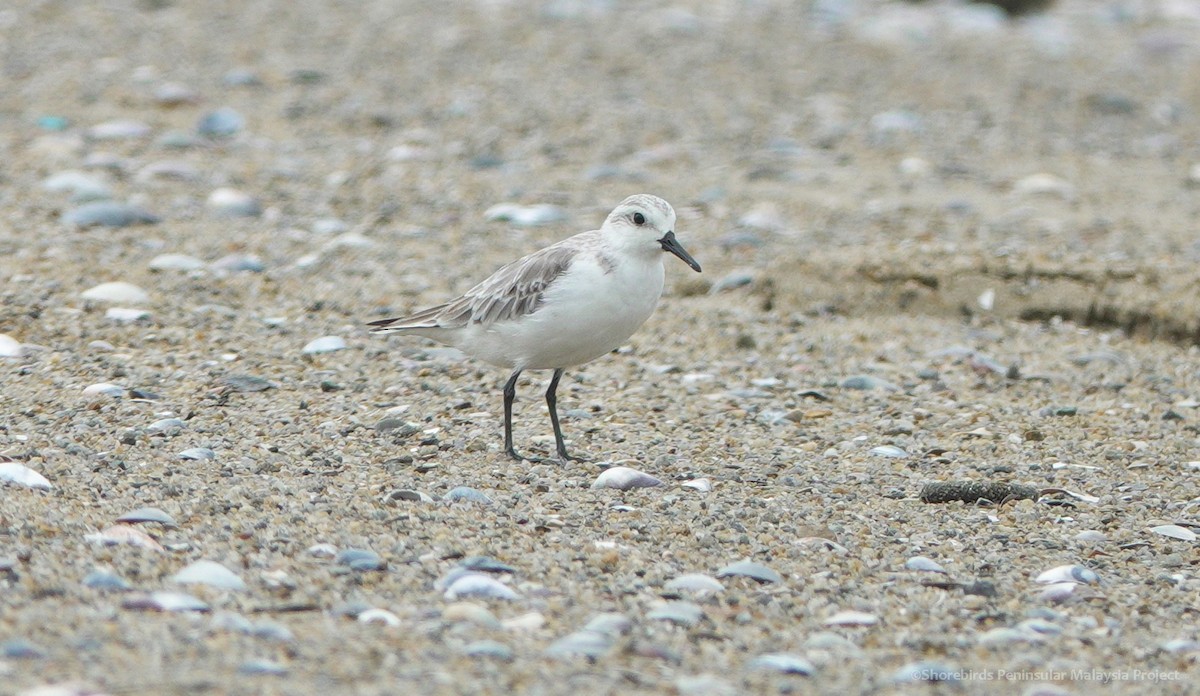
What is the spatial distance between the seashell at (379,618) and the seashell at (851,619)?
1081 millimetres

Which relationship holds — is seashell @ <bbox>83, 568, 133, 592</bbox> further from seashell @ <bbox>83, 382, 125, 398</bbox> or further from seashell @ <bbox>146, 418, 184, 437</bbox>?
seashell @ <bbox>83, 382, 125, 398</bbox>

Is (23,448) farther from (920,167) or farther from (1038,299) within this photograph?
(920,167)

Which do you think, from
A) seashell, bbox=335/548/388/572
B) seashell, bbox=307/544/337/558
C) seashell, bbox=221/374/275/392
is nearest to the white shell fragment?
seashell, bbox=221/374/275/392

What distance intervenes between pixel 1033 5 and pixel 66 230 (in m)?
10.7

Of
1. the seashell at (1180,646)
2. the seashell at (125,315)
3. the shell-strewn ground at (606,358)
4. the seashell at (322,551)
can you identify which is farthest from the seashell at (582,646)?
the seashell at (125,315)

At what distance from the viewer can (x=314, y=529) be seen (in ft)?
13.9

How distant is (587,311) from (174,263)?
278cm

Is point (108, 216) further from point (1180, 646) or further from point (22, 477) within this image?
point (1180, 646)

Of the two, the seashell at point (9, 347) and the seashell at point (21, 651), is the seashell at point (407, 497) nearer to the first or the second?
the seashell at point (21, 651)

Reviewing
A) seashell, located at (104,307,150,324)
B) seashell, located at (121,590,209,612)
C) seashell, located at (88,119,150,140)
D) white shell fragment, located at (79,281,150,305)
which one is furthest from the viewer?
seashell, located at (88,119,150,140)

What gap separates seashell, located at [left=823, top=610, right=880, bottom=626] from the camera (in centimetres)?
385

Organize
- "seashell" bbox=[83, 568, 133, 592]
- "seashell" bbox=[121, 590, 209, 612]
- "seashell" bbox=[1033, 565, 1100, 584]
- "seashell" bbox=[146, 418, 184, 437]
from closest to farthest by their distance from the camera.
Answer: "seashell" bbox=[121, 590, 209, 612] < "seashell" bbox=[83, 568, 133, 592] < "seashell" bbox=[1033, 565, 1100, 584] < "seashell" bbox=[146, 418, 184, 437]

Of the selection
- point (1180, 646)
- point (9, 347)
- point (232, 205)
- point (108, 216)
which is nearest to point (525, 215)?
point (232, 205)

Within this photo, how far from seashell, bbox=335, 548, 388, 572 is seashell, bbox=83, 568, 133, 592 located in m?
0.55
